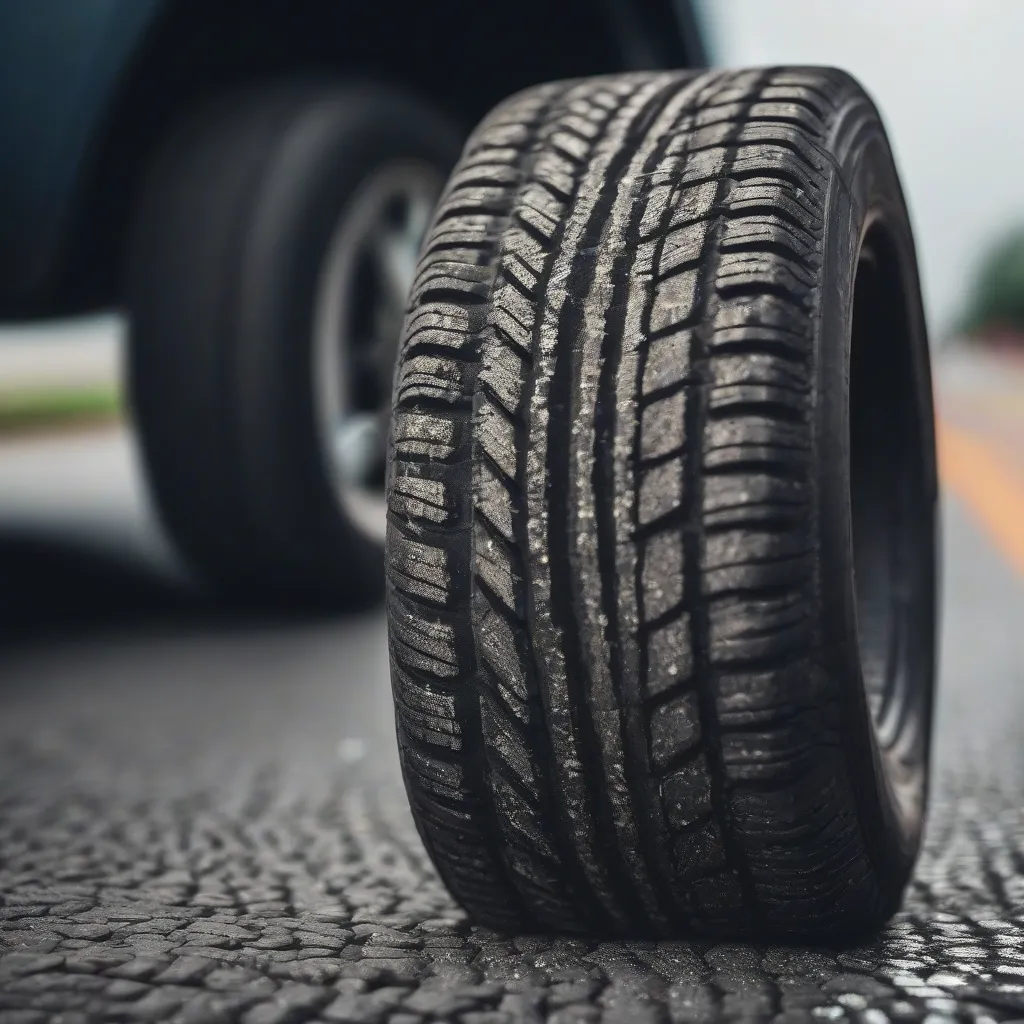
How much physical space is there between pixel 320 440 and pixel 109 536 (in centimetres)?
175

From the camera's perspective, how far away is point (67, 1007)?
3.47 feet

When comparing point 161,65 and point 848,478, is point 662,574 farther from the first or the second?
point 161,65

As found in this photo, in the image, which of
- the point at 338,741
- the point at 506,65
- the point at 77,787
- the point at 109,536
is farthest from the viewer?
the point at 109,536

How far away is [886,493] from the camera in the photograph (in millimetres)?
1879

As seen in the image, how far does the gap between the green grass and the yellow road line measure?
5867 millimetres

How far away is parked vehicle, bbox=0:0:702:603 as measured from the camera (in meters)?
2.95

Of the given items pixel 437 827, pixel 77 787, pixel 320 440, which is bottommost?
pixel 437 827

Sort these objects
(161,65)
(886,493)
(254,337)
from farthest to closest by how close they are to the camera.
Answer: (254,337) < (161,65) < (886,493)

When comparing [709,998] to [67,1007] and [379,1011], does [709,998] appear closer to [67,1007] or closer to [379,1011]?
[379,1011]

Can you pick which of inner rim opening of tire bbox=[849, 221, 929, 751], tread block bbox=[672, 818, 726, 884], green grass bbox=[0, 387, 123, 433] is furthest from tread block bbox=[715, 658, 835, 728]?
green grass bbox=[0, 387, 123, 433]

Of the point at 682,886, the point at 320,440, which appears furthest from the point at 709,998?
the point at 320,440

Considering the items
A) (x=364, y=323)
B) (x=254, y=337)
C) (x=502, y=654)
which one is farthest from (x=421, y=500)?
(x=364, y=323)

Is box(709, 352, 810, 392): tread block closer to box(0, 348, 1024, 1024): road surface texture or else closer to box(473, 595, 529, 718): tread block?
box(473, 595, 529, 718): tread block

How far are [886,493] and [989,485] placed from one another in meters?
3.96
